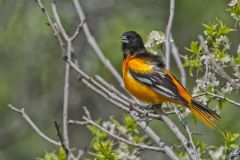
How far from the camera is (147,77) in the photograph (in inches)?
241

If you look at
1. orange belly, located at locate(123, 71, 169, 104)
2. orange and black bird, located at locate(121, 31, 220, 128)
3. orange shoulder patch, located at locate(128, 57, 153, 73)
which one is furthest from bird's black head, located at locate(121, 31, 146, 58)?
orange belly, located at locate(123, 71, 169, 104)

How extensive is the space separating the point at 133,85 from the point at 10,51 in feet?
18.9

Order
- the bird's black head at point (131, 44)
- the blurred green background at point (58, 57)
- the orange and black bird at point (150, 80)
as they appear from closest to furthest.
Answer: the orange and black bird at point (150, 80) < the bird's black head at point (131, 44) < the blurred green background at point (58, 57)

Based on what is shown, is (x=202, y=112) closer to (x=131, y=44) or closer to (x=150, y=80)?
(x=150, y=80)

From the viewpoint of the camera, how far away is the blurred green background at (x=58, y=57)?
35.2ft

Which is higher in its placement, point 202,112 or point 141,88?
point 141,88

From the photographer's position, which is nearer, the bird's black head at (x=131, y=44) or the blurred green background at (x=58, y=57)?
the bird's black head at (x=131, y=44)

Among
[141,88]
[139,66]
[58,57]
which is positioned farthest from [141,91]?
[58,57]

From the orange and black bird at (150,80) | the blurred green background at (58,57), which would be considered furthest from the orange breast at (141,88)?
the blurred green background at (58,57)

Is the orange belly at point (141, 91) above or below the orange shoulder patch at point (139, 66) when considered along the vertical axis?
below

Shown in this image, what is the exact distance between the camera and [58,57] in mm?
11633

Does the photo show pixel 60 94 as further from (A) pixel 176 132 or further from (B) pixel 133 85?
(A) pixel 176 132

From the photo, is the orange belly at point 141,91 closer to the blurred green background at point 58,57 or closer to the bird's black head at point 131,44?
the bird's black head at point 131,44

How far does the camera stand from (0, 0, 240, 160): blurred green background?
35.2 ft
